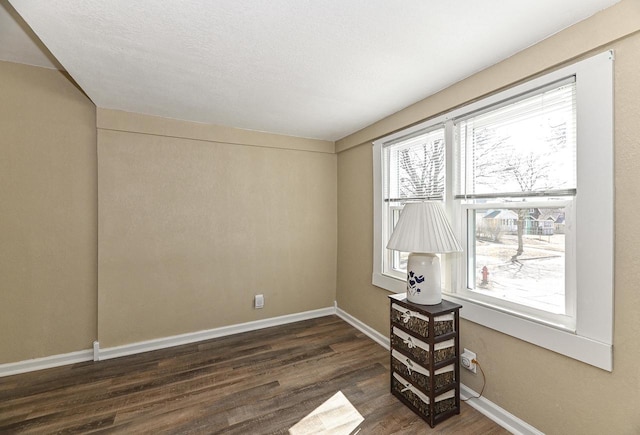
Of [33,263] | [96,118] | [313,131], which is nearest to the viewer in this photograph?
[33,263]

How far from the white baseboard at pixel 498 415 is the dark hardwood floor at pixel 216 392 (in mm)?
49

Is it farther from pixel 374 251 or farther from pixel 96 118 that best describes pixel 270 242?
pixel 96 118

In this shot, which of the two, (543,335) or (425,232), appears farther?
(425,232)

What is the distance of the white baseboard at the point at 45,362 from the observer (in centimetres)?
239

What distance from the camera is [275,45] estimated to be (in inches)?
65.4

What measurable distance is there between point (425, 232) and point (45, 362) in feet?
11.6

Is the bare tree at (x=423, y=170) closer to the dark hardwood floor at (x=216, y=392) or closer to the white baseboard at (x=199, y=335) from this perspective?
the dark hardwood floor at (x=216, y=392)

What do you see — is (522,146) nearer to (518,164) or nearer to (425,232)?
(518,164)

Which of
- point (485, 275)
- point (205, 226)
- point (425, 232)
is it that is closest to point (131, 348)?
point (205, 226)

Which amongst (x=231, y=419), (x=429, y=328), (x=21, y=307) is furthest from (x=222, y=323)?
(x=429, y=328)

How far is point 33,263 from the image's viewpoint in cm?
247

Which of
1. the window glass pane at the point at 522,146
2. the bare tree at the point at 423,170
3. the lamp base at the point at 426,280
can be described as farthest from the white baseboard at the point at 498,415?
the bare tree at the point at 423,170

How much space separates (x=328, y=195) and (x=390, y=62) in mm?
2132

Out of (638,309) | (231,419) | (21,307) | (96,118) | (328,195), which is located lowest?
(231,419)
